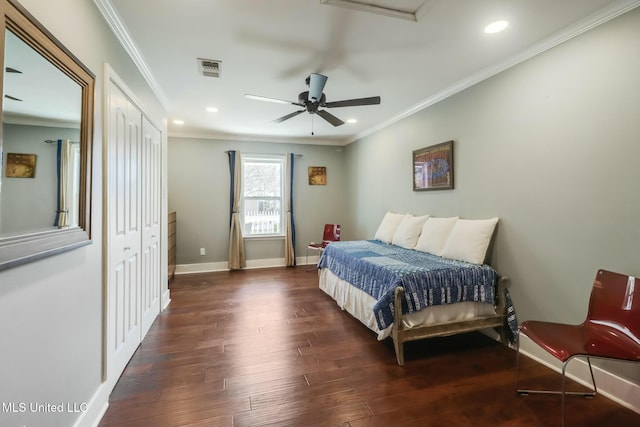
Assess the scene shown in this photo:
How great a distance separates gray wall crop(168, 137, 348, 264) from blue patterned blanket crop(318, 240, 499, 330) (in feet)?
9.91

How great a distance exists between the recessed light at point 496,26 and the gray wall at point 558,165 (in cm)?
52

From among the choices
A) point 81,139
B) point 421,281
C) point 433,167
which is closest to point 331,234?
point 433,167

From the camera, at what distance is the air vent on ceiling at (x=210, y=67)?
251 centimetres

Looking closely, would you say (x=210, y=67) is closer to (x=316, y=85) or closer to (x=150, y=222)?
(x=316, y=85)

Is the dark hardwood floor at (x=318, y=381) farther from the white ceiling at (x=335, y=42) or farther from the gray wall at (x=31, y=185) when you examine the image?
the white ceiling at (x=335, y=42)

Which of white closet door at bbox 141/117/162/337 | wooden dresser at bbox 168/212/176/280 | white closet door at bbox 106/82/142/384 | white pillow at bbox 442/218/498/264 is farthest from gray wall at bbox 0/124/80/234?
wooden dresser at bbox 168/212/176/280

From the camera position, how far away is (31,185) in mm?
1125

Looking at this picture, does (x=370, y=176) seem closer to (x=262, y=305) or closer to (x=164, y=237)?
(x=262, y=305)

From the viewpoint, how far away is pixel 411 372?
2.12m

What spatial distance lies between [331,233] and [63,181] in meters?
4.34

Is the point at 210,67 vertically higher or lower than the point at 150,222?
higher


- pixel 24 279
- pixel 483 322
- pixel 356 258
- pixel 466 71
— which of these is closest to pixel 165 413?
pixel 24 279

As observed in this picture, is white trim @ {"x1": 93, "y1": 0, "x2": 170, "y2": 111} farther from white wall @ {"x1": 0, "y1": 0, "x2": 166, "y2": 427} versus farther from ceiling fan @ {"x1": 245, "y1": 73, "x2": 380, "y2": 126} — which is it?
ceiling fan @ {"x1": 245, "y1": 73, "x2": 380, "y2": 126}

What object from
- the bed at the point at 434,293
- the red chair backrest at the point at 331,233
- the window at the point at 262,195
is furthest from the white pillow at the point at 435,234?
the window at the point at 262,195
